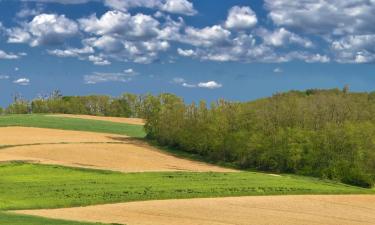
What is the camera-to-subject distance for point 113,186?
4509 cm

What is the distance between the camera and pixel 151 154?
8412 centimetres

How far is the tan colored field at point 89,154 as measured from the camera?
6650cm

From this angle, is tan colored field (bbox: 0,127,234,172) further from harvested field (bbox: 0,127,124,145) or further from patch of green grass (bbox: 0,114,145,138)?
patch of green grass (bbox: 0,114,145,138)

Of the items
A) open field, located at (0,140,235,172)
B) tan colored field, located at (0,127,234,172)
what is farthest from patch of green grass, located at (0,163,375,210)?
tan colored field, located at (0,127,234,172)

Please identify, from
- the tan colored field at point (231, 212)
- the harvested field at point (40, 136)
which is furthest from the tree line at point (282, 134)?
the tan colored field at point (231, 212)

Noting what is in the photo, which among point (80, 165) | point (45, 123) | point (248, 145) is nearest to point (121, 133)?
point (45, 123)

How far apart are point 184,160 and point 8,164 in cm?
2952

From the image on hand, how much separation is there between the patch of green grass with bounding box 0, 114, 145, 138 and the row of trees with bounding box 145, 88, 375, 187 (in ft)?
76.0

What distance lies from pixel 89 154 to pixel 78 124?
171 ft

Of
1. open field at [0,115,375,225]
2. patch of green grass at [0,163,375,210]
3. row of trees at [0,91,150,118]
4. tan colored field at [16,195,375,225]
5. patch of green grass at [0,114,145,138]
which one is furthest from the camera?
row of trees at [0,91,150,118]

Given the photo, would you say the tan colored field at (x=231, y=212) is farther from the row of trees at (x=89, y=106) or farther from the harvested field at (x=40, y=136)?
the row of trees at (x=89, y=106)

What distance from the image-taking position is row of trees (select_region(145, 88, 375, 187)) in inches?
2611

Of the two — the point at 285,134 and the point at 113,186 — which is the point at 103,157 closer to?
the point at 285,134

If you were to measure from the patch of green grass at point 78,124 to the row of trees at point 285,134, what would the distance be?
23.2 metres
